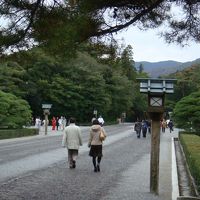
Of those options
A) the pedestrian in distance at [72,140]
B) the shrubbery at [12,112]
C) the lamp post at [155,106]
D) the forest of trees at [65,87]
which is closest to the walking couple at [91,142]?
the pedestrian in distance at [72,140]

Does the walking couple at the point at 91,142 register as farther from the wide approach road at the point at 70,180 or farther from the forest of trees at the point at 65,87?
the forest of trees at the point at 65,87

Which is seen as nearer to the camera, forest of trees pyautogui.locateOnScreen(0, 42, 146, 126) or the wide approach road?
the wide approach road

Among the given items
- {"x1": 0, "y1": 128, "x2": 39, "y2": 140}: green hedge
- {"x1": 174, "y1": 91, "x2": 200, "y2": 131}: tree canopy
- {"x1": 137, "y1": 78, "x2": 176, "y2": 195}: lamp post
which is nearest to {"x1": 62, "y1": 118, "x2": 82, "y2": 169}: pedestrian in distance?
{"x1": 137, "y1": 78, "x2": 176, "y2": 195}: lamp post

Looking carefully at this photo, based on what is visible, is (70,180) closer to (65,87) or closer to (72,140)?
(72,140)

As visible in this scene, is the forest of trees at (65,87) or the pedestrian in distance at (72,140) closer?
the pedestrian in distance at (72,140)

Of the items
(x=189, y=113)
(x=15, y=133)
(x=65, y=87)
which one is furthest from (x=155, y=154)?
(x=65, y=87)

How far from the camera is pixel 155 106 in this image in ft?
45.3

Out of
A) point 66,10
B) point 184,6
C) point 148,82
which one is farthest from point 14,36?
point 148,82

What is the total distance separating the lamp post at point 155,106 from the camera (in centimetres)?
1358

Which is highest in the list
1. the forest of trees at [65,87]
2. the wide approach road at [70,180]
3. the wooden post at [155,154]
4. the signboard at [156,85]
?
the forest of trees at [65,87]

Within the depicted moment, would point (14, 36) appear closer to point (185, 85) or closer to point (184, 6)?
point (184, 6)

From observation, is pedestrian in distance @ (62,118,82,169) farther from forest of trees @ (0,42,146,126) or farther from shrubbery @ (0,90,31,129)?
forest of trees @ (0,42,146,126)

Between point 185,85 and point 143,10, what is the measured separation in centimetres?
9824

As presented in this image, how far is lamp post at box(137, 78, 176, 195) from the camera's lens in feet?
44.5
